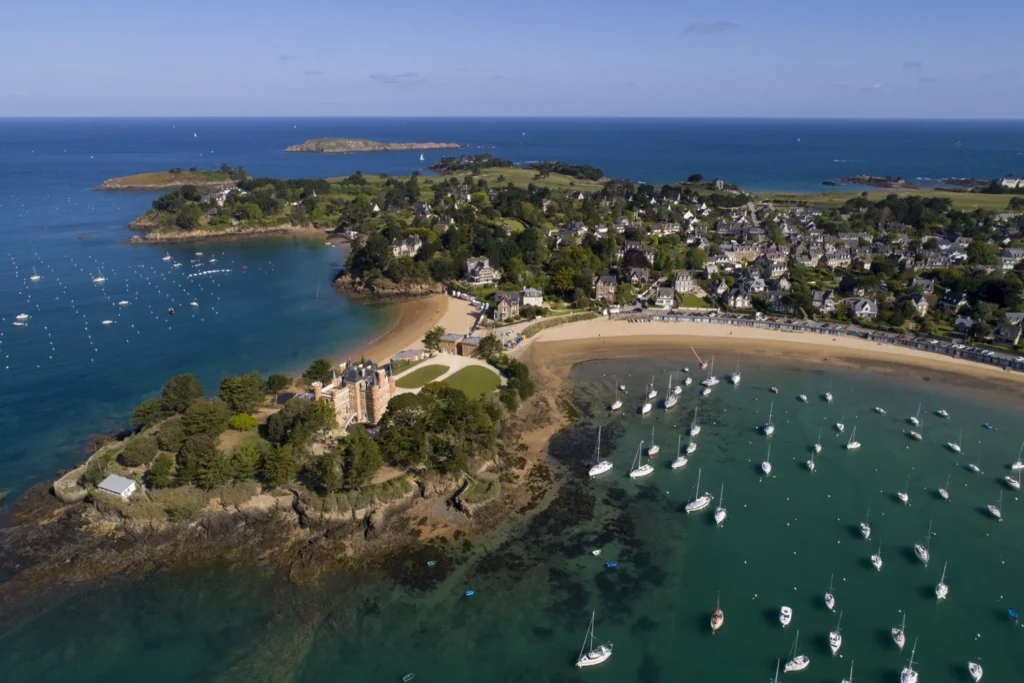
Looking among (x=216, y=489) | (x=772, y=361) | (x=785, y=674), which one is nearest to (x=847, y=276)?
(x=772, y=361)

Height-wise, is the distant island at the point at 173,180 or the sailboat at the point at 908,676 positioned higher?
the distant island at the point at 173,180

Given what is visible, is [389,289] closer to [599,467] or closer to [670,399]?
[670,399]

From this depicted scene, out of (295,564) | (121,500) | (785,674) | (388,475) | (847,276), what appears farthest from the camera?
(847,276)

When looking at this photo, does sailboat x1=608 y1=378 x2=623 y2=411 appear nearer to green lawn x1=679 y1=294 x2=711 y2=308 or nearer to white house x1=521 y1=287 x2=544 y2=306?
white house x1=521 y1=287 x2=544 y2=306

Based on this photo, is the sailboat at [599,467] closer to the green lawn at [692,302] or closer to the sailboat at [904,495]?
the sailboat at [904,495]

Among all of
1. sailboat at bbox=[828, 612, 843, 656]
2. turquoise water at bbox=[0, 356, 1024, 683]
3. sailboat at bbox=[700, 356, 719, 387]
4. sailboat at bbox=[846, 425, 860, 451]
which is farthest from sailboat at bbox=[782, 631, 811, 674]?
sailboat at bbox=[700, 356, 719, 387]

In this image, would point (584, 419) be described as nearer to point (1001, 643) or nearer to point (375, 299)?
point (1001, 643)

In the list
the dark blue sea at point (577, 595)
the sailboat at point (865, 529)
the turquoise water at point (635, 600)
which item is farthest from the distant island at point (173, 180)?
the sailboat at point (865, 529)
